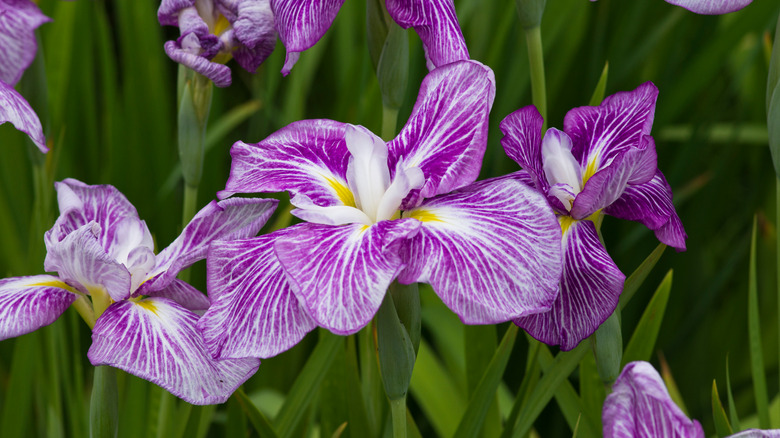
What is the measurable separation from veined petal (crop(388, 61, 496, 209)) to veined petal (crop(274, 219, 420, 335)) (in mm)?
53

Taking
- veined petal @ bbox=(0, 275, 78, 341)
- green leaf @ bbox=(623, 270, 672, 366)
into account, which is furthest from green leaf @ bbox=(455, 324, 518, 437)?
veined petal @ bbox=(0, 275, 78, 341)

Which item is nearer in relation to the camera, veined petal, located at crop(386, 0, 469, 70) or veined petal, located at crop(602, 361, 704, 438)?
veined petal, located at crop(602, 361, 704, 438)

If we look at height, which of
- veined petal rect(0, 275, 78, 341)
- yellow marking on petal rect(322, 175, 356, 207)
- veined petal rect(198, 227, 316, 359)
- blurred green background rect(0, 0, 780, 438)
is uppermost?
yellow marking on petal rect(322, 175, 356, 207)

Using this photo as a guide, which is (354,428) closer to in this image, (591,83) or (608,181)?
(608,181)

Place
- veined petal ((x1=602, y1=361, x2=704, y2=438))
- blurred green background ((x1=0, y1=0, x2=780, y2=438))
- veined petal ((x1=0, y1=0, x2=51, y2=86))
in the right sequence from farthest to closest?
blurred green background ((x1=0, y1=0, x2=780, y2=438)), veined petal ((x1=0, y1=0, x2=51, y2=86)), veined petal ((x1=602, y1=361, x2=704, y2=438))

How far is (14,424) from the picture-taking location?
89cm

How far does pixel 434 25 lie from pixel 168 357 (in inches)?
11.7

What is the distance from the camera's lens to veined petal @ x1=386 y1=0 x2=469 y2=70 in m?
0.56

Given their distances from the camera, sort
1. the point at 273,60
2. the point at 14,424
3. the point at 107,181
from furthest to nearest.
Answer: the point at 273,60, the point at 107,181, the point at 14,424

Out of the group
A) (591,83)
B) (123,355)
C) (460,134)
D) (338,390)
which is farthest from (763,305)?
(123,355)

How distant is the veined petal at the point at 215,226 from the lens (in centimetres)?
54

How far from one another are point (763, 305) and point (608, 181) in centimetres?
113

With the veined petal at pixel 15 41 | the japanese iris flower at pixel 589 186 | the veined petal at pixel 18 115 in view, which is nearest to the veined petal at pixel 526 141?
the japanese iris flower at pixel 589 186

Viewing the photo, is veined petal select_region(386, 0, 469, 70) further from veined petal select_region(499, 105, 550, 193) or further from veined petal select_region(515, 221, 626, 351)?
veined petal select_region(515, 221, 626, 351)
